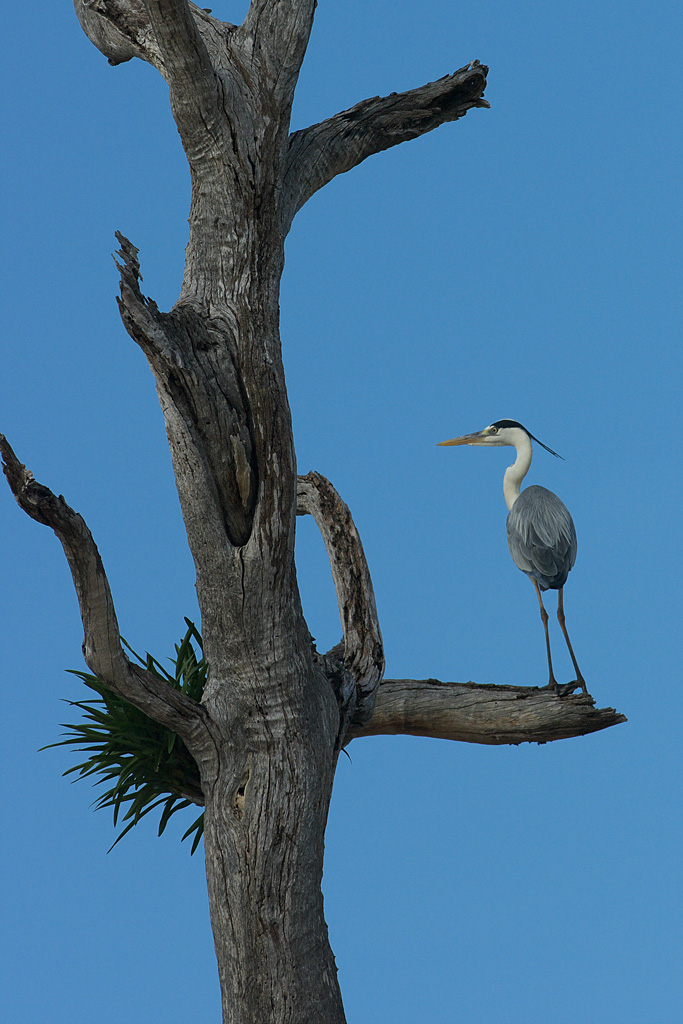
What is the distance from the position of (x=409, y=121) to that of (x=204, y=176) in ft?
4.66

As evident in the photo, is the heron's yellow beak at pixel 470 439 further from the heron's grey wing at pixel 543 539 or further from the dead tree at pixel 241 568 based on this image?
the dead tree at pixel 241 568

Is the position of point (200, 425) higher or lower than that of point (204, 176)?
lower

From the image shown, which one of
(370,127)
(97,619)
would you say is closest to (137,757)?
(97,619)

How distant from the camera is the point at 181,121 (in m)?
4.30

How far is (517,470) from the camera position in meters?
5.27

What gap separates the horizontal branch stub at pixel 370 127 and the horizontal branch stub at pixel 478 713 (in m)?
2.56

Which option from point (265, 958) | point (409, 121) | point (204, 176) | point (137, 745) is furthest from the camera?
point (409, 121)

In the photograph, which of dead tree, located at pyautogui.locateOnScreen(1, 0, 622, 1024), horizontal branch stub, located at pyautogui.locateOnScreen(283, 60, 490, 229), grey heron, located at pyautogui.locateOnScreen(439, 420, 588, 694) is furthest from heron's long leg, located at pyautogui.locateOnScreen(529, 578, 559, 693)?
horizontal branch stub, located at pyautogui.locateOnScreen(283, 60, 490, 229)

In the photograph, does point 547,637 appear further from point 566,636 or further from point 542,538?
point 542,538

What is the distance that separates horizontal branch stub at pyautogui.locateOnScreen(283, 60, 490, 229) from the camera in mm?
4844

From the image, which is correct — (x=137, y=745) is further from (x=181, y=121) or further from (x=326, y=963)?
(x=181, y=121)

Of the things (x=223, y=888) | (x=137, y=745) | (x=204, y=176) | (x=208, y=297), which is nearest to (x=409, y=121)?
(x=204, y=176)

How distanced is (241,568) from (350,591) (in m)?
1.07

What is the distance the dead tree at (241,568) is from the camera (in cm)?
406
